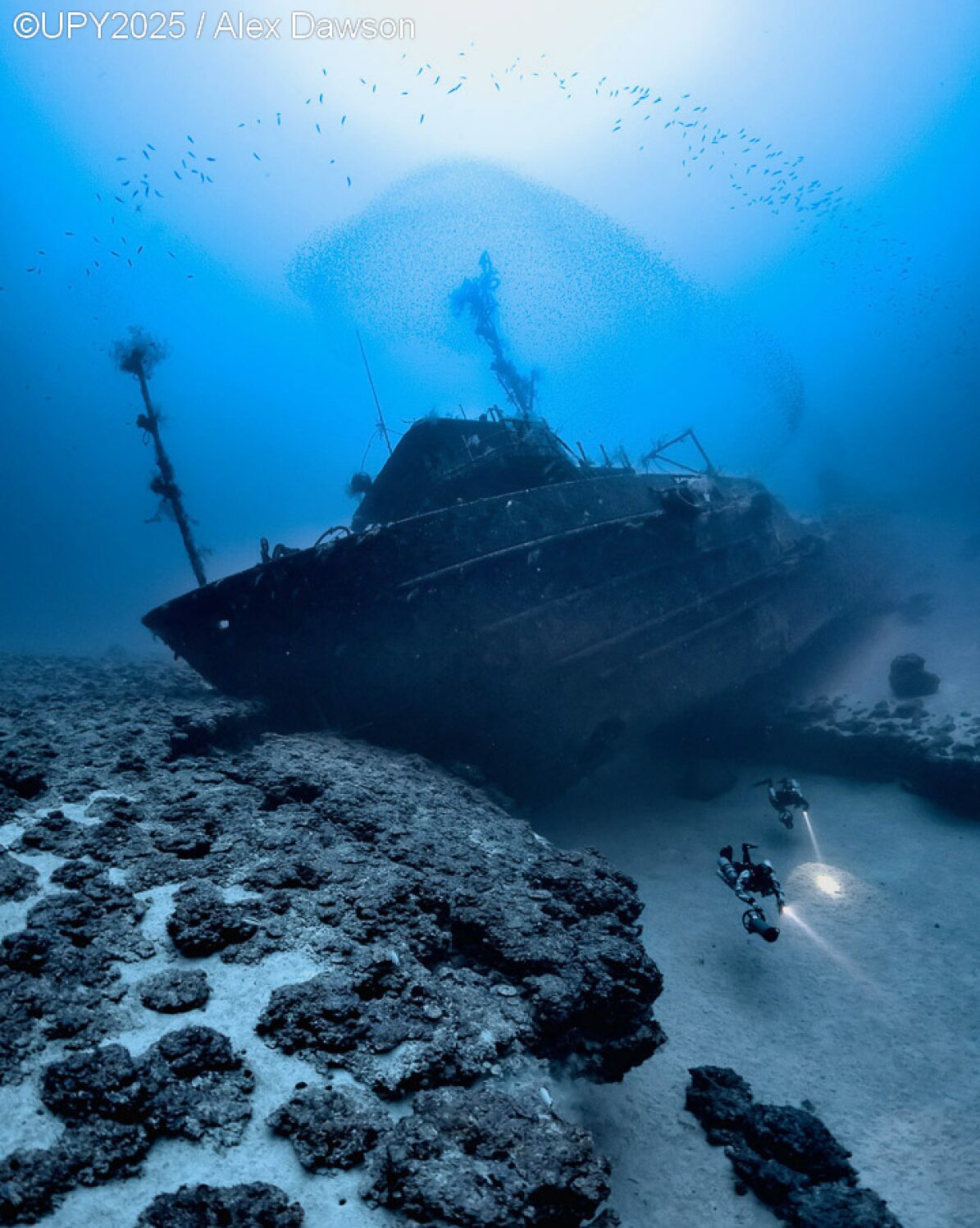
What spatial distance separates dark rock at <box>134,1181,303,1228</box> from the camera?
2.08 meters

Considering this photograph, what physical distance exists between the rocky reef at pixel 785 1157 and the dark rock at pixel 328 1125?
2.90 meters

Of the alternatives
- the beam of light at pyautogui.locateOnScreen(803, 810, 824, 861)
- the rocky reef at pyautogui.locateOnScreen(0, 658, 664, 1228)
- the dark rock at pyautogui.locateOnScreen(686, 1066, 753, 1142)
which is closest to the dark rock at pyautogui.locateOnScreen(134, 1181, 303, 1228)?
the rocky reef at pyautogui.locateOnScreen(0, 658, 664, 1228)

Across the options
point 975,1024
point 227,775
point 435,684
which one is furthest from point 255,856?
point 975,1024

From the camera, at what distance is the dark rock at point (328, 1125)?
7.84 ft

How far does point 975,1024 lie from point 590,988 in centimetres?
463

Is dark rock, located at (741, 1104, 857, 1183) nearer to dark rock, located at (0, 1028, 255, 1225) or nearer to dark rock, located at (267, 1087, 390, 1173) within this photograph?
dark rock, located at (267, 1087, 390, 1173)

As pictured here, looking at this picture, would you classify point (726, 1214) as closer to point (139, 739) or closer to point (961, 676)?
point (139, 739)

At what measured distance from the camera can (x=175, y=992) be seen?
3.08m

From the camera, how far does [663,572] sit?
10.7m

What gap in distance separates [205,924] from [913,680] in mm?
14628

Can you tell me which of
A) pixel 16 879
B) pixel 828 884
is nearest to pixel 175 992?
pixel 16 879

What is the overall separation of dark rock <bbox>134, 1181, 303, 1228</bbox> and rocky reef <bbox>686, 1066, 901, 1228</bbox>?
127 inches

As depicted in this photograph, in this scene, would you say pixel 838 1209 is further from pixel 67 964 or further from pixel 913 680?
pixel 913 680

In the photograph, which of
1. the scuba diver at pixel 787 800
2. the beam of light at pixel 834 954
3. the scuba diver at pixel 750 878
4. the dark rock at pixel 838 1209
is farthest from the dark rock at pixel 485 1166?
the scuba diver at pixel 787 800
